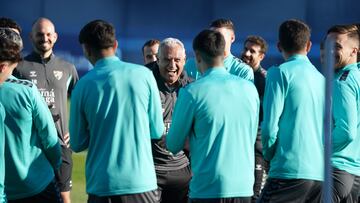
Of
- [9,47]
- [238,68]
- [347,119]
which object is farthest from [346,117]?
[9,47]

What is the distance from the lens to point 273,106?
6.98 m

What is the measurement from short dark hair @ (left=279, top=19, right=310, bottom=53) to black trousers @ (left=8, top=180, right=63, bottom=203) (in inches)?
79.9

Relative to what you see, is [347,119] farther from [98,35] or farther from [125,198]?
[98,35]

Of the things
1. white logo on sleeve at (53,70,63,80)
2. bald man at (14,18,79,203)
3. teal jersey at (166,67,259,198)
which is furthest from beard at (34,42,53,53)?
teal jersey at (166,67,259,198)

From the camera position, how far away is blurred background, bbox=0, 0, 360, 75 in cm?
1628

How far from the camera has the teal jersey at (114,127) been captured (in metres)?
6.49

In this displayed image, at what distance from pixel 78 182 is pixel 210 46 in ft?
23.1

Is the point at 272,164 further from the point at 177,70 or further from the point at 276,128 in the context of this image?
the point at 177,70

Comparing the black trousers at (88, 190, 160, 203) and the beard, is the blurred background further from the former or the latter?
the black trousers at (88, 190, 160, 203)

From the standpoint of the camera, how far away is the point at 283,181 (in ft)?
23.7

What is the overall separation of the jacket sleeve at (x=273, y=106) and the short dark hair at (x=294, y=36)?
262mm

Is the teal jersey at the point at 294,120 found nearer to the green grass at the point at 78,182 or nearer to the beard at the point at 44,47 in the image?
the beard at the point at 44,47

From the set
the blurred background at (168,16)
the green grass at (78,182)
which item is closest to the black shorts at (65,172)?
the green grass at (78,182)

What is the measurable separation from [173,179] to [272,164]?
1412 millimetres
